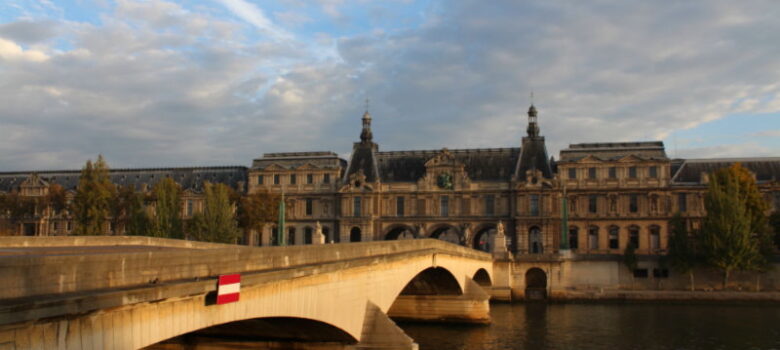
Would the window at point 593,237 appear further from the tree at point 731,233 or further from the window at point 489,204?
the tree at point 731,233

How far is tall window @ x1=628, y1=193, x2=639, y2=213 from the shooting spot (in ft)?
304

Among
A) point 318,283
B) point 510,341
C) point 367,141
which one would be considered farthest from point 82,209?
point 318,283

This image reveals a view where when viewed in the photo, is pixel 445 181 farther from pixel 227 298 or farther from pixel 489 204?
pixel 227 298

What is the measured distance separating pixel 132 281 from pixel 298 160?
3602 inches

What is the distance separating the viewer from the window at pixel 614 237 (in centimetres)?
9294

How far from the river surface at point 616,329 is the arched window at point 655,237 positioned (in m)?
20.9

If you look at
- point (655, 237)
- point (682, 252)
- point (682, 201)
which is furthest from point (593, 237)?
point (682, 252)

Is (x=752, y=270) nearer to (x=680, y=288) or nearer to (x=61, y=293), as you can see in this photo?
(x=680, y=288)

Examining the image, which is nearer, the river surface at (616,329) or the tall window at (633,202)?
the river surface at (616,329)

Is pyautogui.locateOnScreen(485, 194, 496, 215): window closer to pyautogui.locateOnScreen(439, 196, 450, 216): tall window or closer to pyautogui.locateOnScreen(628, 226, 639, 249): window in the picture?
pyautogui.locateOnScreen(439, 196, 450, 216): tall window

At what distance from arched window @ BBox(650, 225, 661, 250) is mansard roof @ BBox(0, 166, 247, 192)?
55.9 meters

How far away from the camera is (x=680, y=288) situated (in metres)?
78.1

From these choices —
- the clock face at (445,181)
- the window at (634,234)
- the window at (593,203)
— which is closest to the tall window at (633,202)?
the window at (634,234)

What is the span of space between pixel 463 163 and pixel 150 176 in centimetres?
4824
